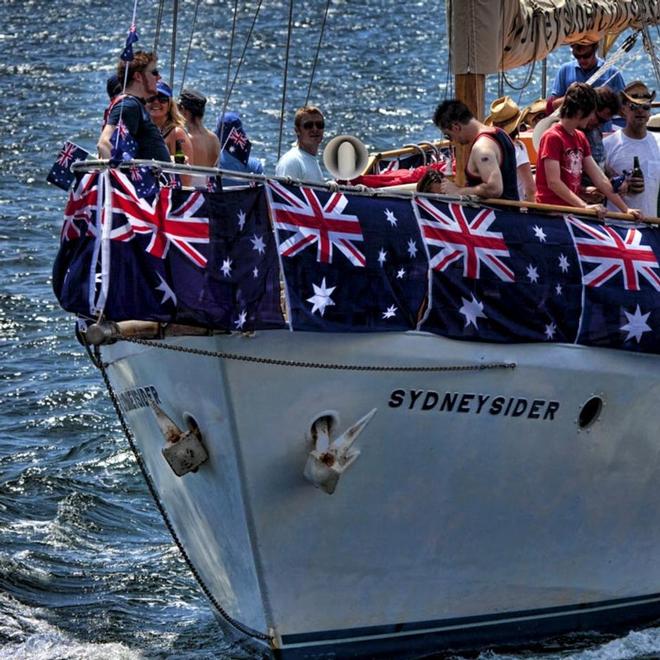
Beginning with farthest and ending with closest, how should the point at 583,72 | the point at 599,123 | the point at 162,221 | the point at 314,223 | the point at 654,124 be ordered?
the point at 583,72 < the point at 654,124 < the point at 599,123 < the point at 314,223 < the point at 162,221

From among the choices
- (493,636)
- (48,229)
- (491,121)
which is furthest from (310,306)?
(48,229)

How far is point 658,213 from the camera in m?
12.8

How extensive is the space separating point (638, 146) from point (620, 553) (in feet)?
9.49

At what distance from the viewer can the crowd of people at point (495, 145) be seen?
11023 millimetres

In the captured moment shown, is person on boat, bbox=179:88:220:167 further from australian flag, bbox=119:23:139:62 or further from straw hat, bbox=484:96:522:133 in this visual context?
australian flag, bbox=119:23:139:62

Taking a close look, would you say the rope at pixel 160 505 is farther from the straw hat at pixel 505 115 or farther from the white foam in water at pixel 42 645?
the straw hat at pixel 505 115

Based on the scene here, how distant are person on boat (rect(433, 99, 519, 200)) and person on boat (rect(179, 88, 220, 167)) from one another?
2638mm

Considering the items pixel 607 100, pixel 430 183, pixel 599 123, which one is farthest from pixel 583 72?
pixel 430 183

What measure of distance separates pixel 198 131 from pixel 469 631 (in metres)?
4.31

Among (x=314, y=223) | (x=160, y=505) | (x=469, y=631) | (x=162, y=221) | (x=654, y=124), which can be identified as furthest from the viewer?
(x=654, y=124)

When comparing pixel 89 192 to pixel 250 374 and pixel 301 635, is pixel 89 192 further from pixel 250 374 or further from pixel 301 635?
pixel 301 635

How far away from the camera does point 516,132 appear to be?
14297 millimetres

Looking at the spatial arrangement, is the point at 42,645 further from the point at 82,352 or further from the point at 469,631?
the point at 82,352

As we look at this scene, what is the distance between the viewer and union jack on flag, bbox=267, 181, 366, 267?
33.1ft
